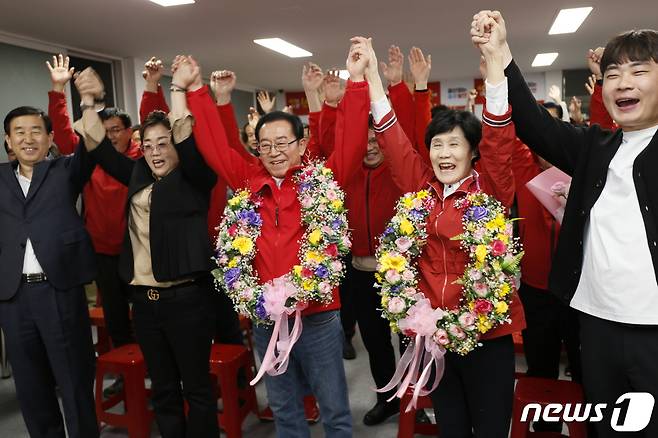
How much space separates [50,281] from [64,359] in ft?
1.23

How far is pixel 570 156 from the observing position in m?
1.82

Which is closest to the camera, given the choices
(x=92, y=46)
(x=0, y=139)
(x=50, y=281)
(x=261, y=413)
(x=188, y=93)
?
(x=188, y=93)

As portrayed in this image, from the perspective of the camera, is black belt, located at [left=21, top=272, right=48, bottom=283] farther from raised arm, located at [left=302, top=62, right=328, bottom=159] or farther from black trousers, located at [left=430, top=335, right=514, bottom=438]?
black trousers, located at [left=430, top=335, right=514, bottom=438]

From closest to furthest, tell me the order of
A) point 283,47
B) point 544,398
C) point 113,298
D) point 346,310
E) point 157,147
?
point 544,398
point 157,147
point 113,298
point 346,310
point 283,47

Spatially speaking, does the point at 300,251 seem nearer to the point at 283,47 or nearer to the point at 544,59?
the point at 283,47

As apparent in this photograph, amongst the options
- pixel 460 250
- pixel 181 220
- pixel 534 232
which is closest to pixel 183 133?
pixel 181 220

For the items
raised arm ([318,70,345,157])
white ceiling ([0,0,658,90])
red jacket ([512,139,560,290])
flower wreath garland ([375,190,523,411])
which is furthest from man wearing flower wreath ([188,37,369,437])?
white ceiling ([0,0,658,90])

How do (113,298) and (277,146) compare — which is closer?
(277,146)

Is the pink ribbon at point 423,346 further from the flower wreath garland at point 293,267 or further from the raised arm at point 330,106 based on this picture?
the raised arm at point 330,106

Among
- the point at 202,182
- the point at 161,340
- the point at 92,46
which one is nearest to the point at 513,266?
the point at 202,182

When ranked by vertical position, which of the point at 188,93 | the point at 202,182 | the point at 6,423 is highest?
the point at 188,93

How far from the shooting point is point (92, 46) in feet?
24.1

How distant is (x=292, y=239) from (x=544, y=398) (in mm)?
1269

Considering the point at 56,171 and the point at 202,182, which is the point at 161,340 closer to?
the point at 202,182
